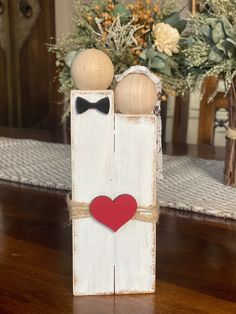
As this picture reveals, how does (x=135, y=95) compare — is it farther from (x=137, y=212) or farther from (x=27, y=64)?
(x=27, y=64)

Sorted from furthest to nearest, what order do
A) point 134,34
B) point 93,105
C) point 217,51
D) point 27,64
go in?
point 27,64 < point 134,34 < point 217,51 < point 93,105

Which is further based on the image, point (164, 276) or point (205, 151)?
point (205, 151)

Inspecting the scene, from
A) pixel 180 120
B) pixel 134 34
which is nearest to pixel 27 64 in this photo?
pixel 180 120

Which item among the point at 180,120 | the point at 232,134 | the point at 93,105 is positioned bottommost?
the point at 180,120

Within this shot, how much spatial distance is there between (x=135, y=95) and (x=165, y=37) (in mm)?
638

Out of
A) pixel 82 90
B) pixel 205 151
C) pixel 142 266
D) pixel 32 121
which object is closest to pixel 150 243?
pixel 142 266

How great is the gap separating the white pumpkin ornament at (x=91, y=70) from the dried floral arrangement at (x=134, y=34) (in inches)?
23.8

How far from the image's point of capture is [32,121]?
454 centimetres

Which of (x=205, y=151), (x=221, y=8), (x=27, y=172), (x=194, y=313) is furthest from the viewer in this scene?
(x=205, y=151)

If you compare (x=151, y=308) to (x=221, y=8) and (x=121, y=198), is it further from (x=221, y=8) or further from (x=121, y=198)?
(x=221, y=8)

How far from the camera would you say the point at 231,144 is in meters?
1.25

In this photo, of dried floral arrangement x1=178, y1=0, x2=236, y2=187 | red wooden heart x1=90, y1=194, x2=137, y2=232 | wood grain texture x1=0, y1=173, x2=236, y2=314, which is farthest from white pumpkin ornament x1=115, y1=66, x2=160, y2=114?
dried floral arrangement x1=178, y1=0, x2=236, y2=187

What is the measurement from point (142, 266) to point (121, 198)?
0.09 m

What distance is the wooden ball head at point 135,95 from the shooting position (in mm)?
641
